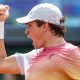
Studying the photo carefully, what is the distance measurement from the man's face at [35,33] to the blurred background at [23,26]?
177 inches

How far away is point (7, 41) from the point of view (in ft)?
29.8

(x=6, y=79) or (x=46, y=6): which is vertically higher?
(x=46, y=6)

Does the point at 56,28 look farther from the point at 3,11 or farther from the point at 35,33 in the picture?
the point at 3,11

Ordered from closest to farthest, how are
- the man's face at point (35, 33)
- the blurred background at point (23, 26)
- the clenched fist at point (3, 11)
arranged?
the man's face at point (35, 33) → the clenched fist at point (3, 11) → the blurred background at point (23, 26)

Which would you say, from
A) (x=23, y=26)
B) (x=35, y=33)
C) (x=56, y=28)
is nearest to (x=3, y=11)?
(x=35, y=33)

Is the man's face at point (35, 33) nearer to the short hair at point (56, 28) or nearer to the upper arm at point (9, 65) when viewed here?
the short hair at point (56, 28)

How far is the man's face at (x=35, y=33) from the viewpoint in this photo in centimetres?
411

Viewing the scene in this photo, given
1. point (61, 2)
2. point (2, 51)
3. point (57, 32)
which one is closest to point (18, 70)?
point (2, 51)

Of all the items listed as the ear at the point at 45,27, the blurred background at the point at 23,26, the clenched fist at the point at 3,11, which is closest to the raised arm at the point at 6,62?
the clenched fist at the point at 3,11

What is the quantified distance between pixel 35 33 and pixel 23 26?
4807mm

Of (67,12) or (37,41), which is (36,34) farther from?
(67,12)

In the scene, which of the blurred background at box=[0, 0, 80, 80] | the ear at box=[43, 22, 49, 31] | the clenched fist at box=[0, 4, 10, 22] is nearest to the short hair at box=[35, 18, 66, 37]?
the ear at box=[43, 22, 49, 31]

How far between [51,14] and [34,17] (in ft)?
0.47

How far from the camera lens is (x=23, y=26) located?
8.92 metres
